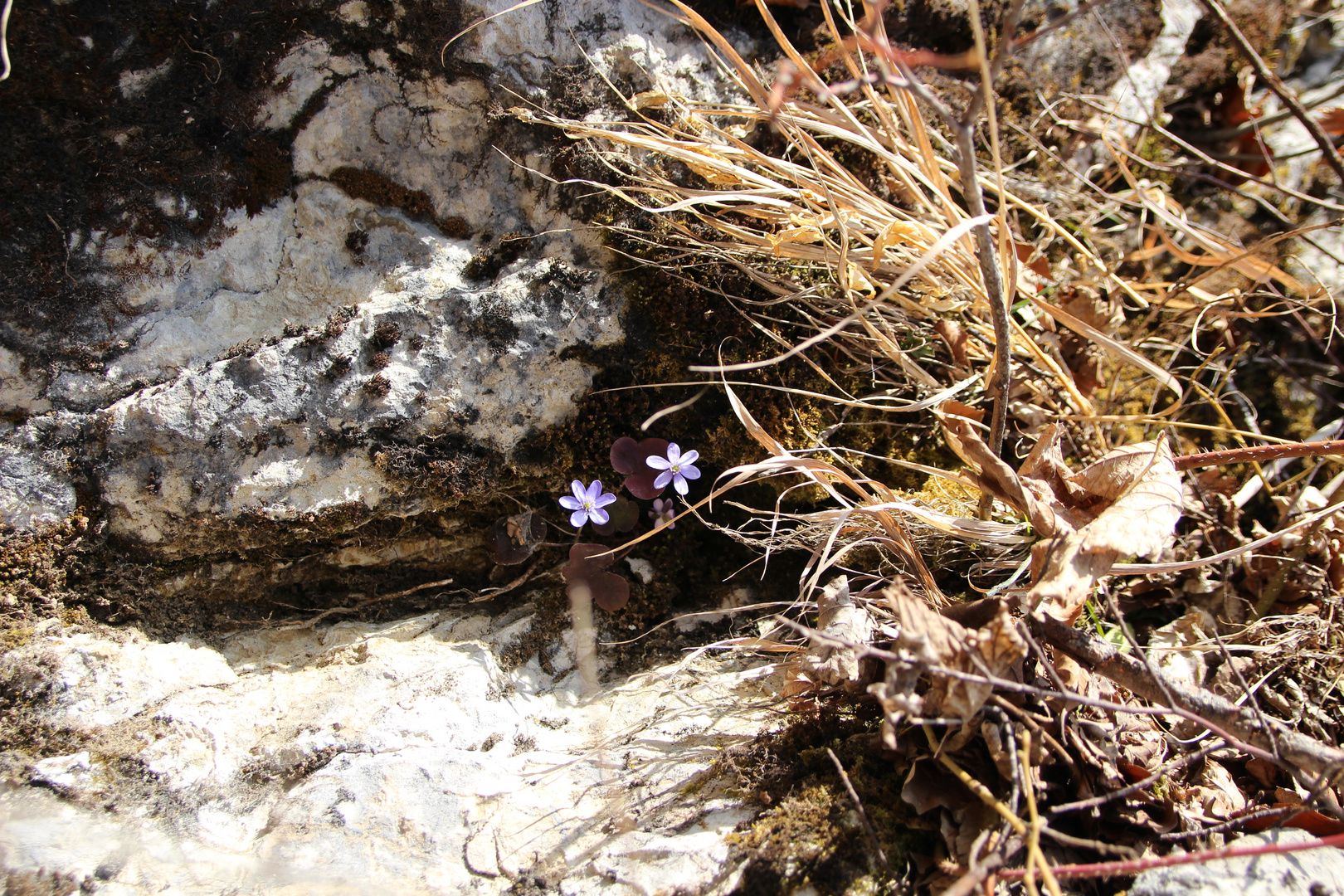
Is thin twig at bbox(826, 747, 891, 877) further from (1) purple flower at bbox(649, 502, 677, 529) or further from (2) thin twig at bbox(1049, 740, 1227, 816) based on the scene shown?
(1) purple flower at bbox(649, 502, 677, 529)

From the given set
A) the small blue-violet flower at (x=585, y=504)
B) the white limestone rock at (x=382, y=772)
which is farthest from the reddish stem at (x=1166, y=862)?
the small blue-violet flower at (x=585, y=504)

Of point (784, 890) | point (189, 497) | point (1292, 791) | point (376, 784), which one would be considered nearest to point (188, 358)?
point (189, 497)

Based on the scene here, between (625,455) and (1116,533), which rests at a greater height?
(625,455)

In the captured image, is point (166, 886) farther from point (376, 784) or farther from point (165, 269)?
point (165, 269)

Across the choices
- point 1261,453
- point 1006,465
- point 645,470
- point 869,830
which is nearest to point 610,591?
point 645,470

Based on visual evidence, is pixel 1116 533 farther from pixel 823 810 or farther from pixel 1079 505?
pixel 823 810

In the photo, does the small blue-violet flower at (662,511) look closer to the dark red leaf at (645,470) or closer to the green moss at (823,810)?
the dark red leaf at (645,470)

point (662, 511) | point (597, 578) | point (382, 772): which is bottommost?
point (382, 772)
